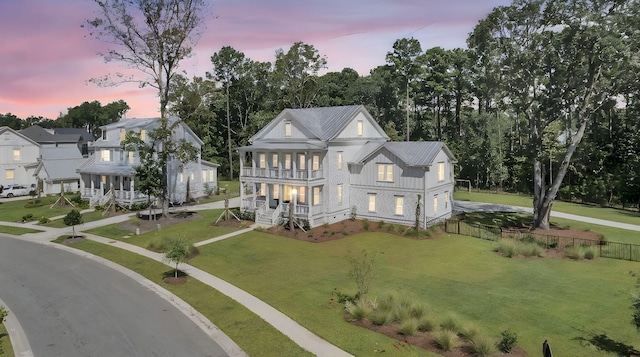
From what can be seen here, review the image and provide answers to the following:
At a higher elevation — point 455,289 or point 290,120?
point 290,120

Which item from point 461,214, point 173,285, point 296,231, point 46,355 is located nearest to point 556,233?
point 461,214

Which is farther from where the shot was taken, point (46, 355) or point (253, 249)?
point (253, 249)

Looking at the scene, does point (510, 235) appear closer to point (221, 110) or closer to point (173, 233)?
point (173, 233)

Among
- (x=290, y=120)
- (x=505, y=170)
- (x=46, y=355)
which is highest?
(x=290, y=120)

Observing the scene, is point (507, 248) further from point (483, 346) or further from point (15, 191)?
point (15, 191)

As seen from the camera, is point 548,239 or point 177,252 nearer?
point 177,252

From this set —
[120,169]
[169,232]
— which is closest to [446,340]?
[169,232]
